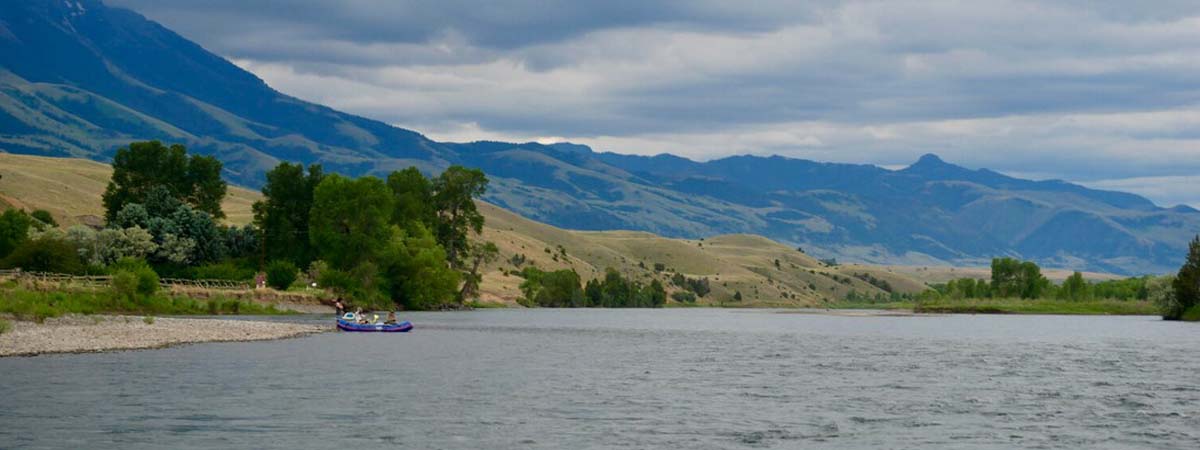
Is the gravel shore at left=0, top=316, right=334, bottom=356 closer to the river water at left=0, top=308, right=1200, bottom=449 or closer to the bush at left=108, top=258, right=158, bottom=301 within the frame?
the river water at left=0, top=308, right=1200, bottom=449

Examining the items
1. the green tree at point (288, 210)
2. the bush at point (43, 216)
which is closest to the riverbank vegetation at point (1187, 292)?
the green tree at point (288, 210)

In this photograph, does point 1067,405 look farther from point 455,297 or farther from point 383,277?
point 455,297

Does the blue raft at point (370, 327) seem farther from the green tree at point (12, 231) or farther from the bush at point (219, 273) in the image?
the green tree at point (12, 231)

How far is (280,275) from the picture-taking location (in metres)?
137

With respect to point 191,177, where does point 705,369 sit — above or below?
below

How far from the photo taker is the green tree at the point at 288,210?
148m

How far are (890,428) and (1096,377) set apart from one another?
1008 inches

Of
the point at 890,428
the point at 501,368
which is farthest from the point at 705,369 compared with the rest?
the point at 890,428

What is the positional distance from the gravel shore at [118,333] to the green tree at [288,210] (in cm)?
4947

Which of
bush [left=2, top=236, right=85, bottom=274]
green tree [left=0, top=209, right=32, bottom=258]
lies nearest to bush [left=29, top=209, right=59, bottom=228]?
green tree [left=0, top=209, right=32, bottom=258]

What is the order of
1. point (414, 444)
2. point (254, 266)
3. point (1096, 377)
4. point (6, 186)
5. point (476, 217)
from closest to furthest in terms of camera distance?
point (414, 444), point (1096, 377), point (254, 266), point (476, 217), point (6, 186)

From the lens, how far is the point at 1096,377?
6531 cm

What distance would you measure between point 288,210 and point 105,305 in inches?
1931

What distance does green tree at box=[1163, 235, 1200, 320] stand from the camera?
493ft
